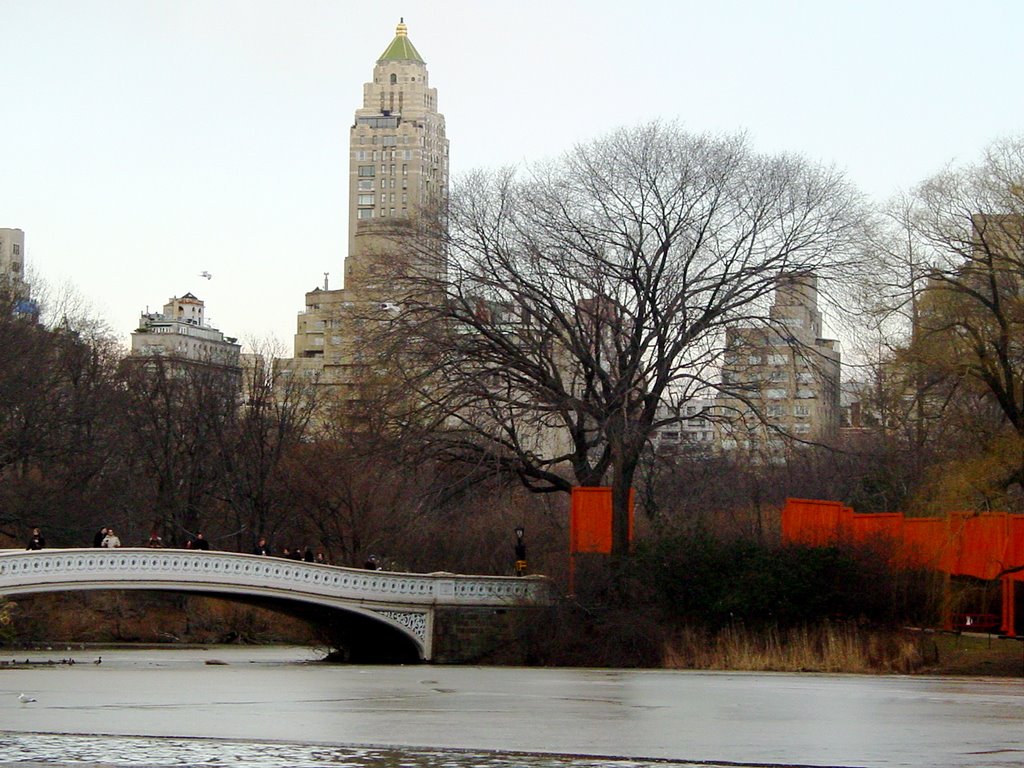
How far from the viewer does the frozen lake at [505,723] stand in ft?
40.8

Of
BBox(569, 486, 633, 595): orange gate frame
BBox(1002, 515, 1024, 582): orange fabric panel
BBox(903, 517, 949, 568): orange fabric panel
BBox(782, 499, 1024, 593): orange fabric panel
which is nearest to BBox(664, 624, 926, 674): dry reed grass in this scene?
BBox(903, 517, 949, 568): orange fabric panel

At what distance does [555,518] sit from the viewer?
57.7 meters

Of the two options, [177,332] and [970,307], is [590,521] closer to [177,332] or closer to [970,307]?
[970,307]

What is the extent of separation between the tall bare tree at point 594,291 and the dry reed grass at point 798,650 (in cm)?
437

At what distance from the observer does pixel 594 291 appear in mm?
42500

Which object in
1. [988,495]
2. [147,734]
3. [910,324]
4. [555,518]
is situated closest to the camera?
[147,734]

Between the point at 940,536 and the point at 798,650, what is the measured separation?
4324 mm

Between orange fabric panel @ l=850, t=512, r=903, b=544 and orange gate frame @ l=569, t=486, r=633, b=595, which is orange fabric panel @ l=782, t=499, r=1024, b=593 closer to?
orange fabric panel @ l=850, t=512, r=903, b=544

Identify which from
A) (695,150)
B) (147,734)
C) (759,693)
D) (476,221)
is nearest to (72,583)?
(476,221)

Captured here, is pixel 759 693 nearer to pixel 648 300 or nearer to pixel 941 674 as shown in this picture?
pixel 941 674

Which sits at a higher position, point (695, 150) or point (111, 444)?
point (695, 150)

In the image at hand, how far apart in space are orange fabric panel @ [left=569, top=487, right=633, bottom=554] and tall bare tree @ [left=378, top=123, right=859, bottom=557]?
0.73 meters

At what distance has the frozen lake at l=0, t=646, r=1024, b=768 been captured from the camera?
40.8ft

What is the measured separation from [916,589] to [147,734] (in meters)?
26.9
